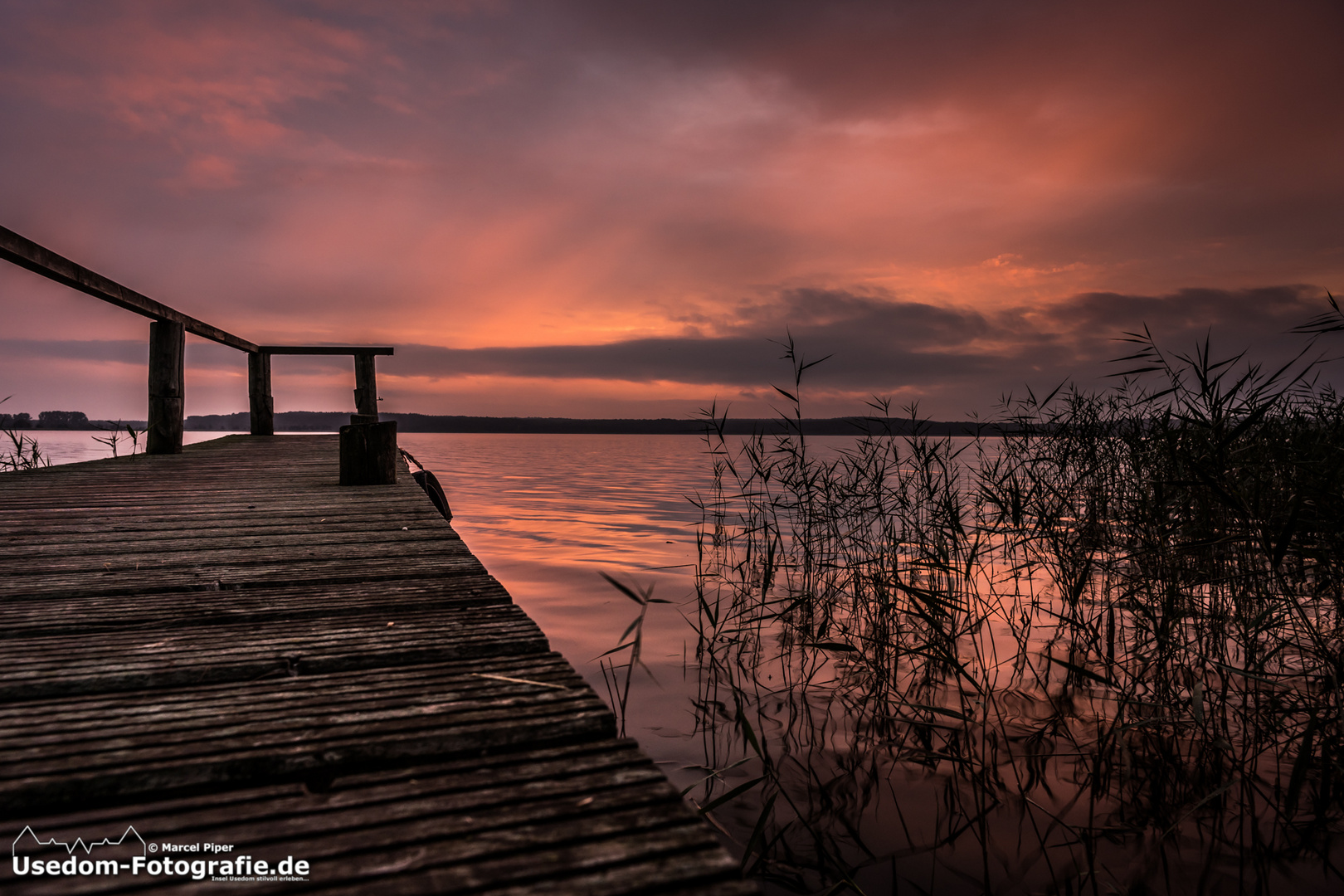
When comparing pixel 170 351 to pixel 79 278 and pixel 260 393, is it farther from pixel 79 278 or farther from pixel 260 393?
pixel 260 393

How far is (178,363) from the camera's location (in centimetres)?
617

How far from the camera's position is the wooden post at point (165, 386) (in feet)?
19.8

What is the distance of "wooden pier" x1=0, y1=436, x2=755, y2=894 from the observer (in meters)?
0.76

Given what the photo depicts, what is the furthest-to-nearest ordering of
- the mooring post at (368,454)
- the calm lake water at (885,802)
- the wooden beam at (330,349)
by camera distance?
1. the wooden beam at (330,349)
2. the mooring post at (368,454)
3. the calm lake water at (885,802)

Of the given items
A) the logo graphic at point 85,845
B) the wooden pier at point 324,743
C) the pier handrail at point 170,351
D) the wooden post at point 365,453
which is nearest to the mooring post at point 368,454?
the wooden post at point 365,453

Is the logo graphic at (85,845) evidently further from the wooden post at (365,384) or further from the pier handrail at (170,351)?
the wooden post at (365,384)

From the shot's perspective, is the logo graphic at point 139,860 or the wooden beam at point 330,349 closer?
the logo graphic at point 139,860

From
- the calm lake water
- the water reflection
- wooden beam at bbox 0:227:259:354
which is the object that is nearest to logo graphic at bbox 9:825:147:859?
the calm lake water

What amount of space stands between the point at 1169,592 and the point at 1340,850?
129 centimetres

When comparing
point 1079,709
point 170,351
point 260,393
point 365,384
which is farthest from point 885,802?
point 260,393

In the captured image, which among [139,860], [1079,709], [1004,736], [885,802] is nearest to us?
[139,860]

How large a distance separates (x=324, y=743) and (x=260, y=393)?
10438 millimetres

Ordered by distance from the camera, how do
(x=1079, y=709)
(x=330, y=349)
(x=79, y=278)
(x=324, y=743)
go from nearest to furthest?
(x=324, y=743) < (x=1079, y=709) < (x=79, y=278) < (x=330, y=349)

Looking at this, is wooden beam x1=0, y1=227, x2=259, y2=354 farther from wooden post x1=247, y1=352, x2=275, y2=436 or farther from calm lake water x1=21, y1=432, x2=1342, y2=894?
calm lake water x1=21, y1=432, x2=1342, y2=894
